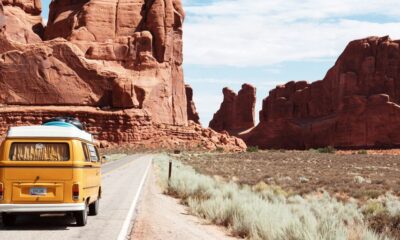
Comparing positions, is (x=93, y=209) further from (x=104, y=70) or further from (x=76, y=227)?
(x=104, y=70)

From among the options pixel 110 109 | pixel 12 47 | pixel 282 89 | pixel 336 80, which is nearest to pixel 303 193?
pixel 110 109

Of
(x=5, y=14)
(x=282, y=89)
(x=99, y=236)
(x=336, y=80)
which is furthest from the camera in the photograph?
(x=282, y=89)

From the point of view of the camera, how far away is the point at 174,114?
11244 centimetres

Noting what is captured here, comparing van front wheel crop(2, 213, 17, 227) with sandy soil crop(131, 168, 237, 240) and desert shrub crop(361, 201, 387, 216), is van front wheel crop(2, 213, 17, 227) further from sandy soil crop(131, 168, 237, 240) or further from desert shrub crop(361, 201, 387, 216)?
desert shrub crop(361, 201, 387, 216)

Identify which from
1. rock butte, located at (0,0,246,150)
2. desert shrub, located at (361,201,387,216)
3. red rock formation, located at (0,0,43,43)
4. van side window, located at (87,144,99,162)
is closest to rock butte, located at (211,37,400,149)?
rock butte, located at (0,0,246,150)

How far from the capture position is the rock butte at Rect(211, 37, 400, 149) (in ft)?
392

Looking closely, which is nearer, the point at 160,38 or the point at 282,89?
the point at 160,38

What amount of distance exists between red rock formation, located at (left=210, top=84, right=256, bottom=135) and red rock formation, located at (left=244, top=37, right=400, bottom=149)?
13394 mm

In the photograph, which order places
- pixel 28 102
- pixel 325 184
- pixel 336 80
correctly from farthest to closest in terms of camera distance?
pixel 336 80
pixel 28 102
pixel 325 184

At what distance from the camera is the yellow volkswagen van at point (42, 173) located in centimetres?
1241

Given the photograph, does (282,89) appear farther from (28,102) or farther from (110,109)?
(28,102)

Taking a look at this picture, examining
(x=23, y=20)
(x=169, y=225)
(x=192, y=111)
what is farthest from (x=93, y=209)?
(x=192, y=111)

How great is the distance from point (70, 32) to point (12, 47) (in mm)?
11662

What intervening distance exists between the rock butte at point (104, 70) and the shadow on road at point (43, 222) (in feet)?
280
